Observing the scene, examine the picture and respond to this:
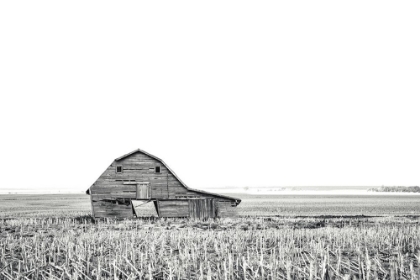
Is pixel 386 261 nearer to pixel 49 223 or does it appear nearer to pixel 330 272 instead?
pixel 330 272

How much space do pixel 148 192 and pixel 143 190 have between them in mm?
461

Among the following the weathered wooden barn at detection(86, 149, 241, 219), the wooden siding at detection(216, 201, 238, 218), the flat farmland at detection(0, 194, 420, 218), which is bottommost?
the flat farmland at detection(0, 194, 420, 218)

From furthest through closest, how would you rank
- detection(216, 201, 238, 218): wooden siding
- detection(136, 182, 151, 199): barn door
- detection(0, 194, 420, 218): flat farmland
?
detection(0, 194, 420, 218): flat farmland < detection(216, 201, 238, 218): wooden siding < detection(136, 182, 151, 199): barn door

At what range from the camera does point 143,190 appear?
3825cm

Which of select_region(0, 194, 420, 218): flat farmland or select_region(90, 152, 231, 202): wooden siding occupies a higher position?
select_region(90, 152, 231, 202): wooden siding

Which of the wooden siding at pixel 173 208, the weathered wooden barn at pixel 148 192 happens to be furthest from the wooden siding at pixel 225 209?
the wooden siding at pixel 173 208

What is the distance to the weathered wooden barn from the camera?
3828 centimetres

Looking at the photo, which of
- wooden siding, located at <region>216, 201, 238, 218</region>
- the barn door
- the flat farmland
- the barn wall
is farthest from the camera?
the flat farmland

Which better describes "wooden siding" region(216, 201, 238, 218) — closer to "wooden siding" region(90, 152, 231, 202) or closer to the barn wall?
the barn wall

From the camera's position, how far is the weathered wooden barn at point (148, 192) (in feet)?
126

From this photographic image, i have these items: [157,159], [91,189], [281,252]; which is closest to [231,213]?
[157,159]

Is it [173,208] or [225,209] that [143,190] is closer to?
[173,208]

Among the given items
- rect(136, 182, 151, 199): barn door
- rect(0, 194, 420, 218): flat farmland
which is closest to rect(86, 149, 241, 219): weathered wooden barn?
rect(136, 182, 151, 199): barn door

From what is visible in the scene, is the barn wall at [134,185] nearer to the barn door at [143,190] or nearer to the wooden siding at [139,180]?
the wooden siding at [139,180]
